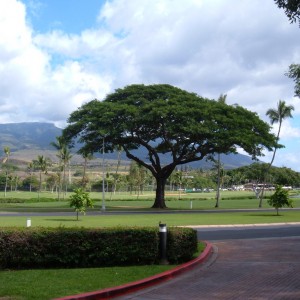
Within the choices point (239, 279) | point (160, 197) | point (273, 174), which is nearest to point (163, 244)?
point (239, 279)

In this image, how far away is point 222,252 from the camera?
47.5ft

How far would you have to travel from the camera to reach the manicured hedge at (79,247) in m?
10.8

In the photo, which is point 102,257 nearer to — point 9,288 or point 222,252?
point 9,288

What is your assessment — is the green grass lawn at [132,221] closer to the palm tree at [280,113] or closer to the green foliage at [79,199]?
the green foliage at [79,199]

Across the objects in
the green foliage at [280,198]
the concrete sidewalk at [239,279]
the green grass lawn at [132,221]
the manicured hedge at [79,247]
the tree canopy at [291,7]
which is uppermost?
the tree canopy at [291,7]

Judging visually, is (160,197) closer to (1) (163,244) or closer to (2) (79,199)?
(2) (79,199)

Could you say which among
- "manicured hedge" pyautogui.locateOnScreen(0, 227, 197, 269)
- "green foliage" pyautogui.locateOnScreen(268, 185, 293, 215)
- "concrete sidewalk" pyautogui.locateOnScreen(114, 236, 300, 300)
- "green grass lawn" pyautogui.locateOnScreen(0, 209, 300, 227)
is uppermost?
"green foliage" pyautogui.locateOnScreen(268, 185, 293, 215)

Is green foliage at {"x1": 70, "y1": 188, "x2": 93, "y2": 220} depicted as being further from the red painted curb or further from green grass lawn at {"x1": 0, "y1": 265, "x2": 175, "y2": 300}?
green grass lawn at {"x1": 0, "y1": 265, "x2": 175, "y2": 300}

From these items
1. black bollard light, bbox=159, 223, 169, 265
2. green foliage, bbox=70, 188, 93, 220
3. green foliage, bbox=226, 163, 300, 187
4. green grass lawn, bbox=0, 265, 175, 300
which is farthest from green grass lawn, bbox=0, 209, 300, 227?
green foliage, bbox=226, 163, 300, 187

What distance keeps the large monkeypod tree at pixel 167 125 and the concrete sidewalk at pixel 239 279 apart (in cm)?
2842

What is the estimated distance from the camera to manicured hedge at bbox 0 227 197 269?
35.3 feet

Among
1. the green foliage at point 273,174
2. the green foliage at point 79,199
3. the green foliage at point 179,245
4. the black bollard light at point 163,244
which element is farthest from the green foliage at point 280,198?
the green foliage at point 273,174

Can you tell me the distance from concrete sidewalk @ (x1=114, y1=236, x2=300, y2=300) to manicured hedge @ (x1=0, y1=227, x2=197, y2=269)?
1.21m

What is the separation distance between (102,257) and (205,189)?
182518 mm
